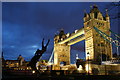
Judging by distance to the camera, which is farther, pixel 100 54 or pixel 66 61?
pixel 66 61

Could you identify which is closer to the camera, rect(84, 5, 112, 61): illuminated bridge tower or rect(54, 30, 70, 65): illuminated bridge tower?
rect(84, 5, 112, 61): illuminated bridge tower

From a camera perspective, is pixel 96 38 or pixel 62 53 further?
pixel 62 53

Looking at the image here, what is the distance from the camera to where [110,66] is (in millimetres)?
17219

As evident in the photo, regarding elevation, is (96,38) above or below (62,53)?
above

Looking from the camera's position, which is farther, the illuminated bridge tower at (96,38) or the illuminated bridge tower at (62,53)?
the illuminated bridge tower at (62,53)

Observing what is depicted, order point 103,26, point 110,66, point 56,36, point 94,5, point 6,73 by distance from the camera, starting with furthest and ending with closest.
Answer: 1. point 56,36
2. point 94,5
3. point 103,26
4. point 110,66
5. point 6,73

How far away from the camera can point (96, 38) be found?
25.8 m

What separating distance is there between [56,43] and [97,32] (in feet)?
67.6

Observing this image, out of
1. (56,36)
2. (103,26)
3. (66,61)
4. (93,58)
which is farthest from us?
(56,36)

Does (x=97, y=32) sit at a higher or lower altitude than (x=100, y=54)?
higher

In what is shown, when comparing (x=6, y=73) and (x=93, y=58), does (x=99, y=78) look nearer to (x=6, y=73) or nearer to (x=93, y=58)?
(x=6, y=73)

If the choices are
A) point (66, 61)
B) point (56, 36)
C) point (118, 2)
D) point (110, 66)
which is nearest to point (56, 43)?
point (56, 36)

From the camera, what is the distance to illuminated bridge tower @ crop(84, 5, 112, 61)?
25386mm

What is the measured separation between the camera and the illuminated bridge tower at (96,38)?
83.3ft
